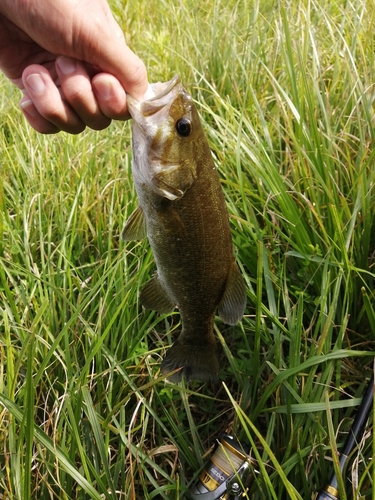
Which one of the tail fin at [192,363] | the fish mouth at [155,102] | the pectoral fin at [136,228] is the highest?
the fish mouth at [155,102]

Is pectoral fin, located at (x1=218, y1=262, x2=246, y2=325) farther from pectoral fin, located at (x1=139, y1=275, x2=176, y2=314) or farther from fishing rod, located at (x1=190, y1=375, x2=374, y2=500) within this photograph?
fishing rod, located at (x1=190, y1=375, x2=374, y2=500)

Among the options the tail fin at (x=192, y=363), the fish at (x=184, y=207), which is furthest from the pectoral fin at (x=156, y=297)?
the tail fin at (x=192, y=363)

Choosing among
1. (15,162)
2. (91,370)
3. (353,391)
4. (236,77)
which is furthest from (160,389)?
(236,77)

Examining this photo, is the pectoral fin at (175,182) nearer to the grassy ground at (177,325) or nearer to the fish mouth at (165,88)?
the fish mouth at (165,88)

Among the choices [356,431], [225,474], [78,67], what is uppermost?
[78,67]

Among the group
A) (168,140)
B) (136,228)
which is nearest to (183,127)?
(168,140)

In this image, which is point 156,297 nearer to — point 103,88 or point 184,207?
point 184,207

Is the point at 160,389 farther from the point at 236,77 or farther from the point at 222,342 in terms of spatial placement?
the point at 236,77
